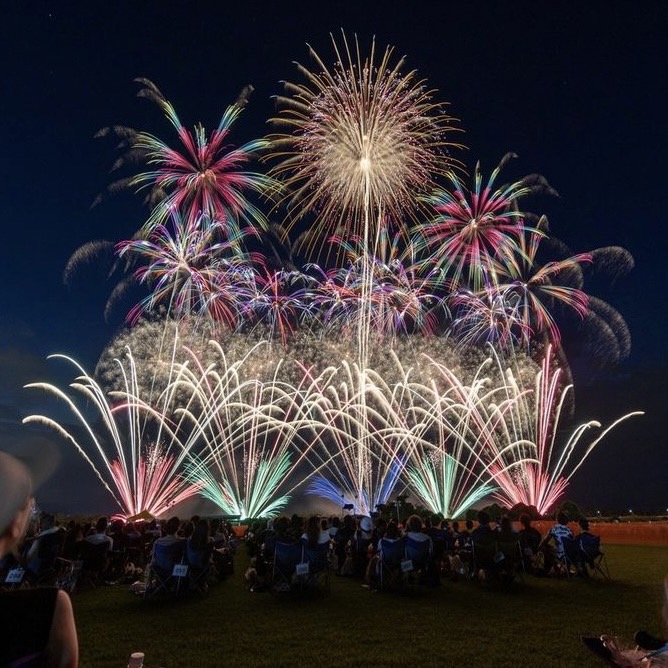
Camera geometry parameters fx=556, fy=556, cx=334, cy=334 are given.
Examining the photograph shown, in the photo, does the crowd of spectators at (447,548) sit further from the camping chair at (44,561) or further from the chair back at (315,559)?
the camping chair at (44,561)

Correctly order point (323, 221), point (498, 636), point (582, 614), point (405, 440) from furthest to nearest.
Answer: point (405, 440)
point (323, 221)
point (582, 614)
point (498, 636)

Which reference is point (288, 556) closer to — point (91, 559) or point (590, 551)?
point (91, 559)

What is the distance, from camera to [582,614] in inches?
340

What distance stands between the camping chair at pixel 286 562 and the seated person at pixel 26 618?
378 inches

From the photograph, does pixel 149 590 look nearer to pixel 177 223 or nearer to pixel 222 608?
pixel 222 608

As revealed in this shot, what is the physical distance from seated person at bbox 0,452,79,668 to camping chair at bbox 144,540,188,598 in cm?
956

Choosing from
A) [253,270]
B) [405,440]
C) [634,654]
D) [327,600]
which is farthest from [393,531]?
[405,440]

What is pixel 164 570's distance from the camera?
10.8 m

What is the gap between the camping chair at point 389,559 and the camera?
11484 mm

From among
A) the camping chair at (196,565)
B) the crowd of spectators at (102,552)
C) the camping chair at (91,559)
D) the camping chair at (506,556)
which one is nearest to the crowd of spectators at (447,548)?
the camping chair at (506,556)

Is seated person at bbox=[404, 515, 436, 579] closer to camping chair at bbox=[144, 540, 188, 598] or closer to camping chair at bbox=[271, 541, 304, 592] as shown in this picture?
camping chair at bbox=[271, 541, 304, 592]

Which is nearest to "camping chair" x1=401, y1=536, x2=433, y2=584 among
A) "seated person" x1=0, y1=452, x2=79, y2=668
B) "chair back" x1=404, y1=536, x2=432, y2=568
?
"chair back" x1=404, y1=536, x2=432, y2=568

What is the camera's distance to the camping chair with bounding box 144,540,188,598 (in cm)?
1073

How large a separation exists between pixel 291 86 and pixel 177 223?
7703 mm
